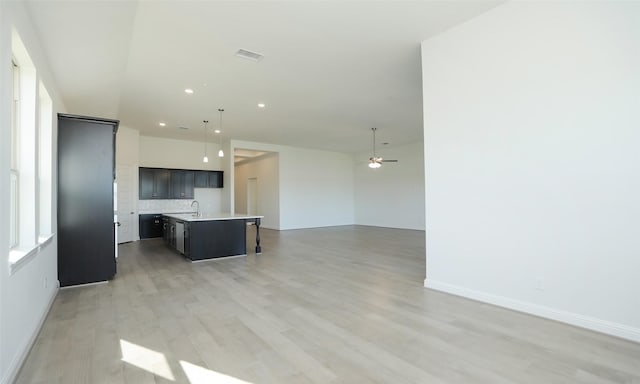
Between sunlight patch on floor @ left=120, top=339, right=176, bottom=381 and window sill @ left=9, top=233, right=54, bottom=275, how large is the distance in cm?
95

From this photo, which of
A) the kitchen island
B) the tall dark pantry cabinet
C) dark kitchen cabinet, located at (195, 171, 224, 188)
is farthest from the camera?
dark kitchen cabinet, located at (195, 171, 224, 188)

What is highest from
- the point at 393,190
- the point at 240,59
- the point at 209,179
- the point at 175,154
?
the point at 240,59

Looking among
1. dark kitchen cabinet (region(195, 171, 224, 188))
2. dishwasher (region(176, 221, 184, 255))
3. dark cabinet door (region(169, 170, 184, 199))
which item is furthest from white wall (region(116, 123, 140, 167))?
dishwasher (region(176, 221, 184, 255))

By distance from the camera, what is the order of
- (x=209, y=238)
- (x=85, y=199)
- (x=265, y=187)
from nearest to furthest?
(x=85, y=199) < (x=209, y=238) < (x=265, y=187)

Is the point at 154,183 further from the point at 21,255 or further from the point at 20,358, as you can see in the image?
the point at 20,358

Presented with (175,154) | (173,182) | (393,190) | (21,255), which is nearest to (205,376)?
(21,255)

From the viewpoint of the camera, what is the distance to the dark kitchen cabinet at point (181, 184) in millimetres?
9109

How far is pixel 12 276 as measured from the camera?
6.93ft

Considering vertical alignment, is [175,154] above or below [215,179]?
above

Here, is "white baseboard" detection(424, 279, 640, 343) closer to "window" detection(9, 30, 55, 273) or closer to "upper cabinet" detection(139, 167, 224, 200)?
"window" detection(9, 30, 55, 273)

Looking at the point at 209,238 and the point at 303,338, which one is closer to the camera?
the point at 303,338

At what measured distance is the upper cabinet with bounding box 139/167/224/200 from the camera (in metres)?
8.67

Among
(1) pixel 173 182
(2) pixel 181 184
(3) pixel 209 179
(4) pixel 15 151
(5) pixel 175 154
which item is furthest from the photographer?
(3) pixel 209 179

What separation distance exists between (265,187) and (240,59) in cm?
762
